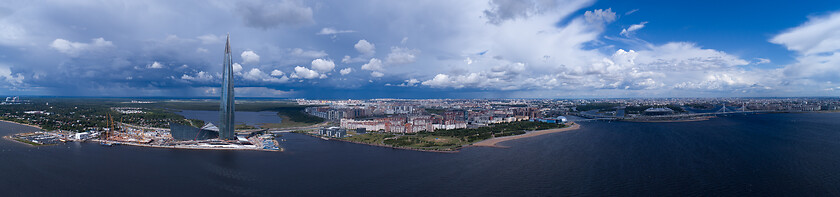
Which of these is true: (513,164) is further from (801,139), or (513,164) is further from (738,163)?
(801,139)

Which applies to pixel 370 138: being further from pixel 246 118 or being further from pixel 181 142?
pixel 246 118

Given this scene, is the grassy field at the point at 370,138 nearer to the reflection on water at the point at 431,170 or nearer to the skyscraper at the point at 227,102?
the reflection on water at the point at 431,170

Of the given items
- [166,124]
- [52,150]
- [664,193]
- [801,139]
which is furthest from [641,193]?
[166,124]

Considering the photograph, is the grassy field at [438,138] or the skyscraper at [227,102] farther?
the grassy field at [438,138]

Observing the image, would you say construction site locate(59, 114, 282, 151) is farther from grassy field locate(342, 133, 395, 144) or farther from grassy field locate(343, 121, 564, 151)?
Result: grassy field locate(343, 121, 564, 151)

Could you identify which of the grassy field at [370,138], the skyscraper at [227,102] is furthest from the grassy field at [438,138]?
the skyscraper at [227,102]

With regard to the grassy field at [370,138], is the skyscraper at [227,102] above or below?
above

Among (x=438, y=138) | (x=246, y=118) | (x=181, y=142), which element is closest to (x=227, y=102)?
(x=181, y=142)

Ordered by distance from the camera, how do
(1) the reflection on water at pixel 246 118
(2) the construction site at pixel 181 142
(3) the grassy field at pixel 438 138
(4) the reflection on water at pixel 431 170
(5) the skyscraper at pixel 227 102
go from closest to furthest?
(4) the reflection on water at pixel 431 170, (2) the construction site at pixel 181 142, (5) the skyscraper at pixel 227 102, (3) the grassy field at pixel 438 138, (1) the reflection on water at pixel 246 118
